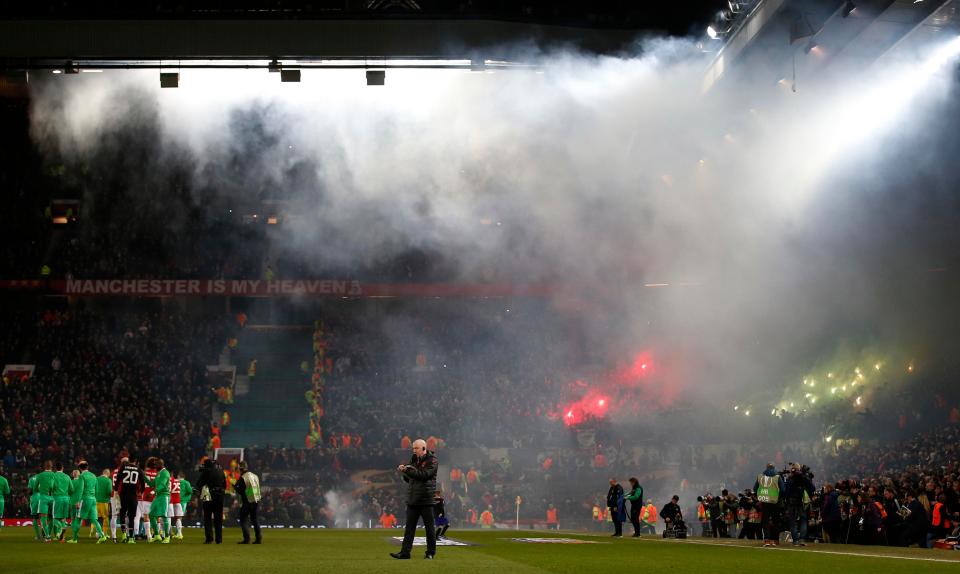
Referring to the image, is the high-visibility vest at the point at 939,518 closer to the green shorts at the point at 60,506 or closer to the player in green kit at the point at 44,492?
the green shorts at the point at 60,506

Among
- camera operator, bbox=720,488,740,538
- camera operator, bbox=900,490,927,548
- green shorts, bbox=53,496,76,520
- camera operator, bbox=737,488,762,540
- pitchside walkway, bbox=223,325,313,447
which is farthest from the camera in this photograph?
pitchside walkway, bbox=223,325,313,447

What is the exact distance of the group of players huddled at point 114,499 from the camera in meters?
20.0

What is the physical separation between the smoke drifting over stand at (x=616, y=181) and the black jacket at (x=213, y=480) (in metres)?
11.2

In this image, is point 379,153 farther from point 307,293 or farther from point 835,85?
point 835,85

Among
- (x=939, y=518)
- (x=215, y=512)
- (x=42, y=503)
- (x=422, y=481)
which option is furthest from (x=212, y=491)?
(x=939, y=518)

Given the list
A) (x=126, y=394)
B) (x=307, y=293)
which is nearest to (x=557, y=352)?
(x=307, y=293)

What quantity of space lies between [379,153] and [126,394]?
14.0 m

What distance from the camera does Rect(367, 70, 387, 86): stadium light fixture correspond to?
24891mm

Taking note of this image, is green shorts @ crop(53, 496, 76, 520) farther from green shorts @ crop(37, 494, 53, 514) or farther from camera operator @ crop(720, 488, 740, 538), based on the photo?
camera operator @ crop(720, 488, 740, 538)

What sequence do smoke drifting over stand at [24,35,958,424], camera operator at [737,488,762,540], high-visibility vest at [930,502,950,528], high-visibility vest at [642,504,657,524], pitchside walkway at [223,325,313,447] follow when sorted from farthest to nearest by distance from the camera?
pitchside walkway at [223,325,313,447], high-visibility vest at [642,504,657,524], smoke drifting over stand at [24,35,958,424], camera operator at [737,488,762,540], high-visibility vest at [930,502,950,528]

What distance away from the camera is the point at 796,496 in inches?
788

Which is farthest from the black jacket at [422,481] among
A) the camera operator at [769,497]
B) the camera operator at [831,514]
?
the camera operator at [831,514]

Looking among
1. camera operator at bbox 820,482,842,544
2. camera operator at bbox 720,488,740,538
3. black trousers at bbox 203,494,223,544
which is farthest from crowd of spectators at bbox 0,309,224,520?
camera operator at bbox 820,482,842,544

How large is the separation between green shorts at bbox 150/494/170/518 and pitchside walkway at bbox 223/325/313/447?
57.6ft
